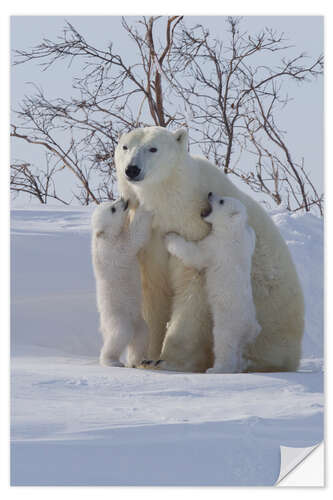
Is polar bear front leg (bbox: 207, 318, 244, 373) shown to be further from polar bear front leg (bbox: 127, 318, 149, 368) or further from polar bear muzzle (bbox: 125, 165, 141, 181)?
polar bear muzzle (bbox: 125, 165, 141, 181)

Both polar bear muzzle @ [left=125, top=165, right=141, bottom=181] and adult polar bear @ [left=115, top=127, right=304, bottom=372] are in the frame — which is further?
adult polar bear @ [left=115, top=127, right=304, bottom=372]

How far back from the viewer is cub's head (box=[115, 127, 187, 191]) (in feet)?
13.4

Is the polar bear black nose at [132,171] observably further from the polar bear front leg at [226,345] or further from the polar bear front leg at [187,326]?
the polar bear front leg at [226,345]

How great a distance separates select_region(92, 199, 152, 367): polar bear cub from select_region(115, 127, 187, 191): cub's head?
0.22m

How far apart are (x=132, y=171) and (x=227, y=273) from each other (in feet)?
2.38

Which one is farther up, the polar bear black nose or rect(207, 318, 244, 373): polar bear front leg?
the polar bear black nose

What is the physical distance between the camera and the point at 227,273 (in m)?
4.13

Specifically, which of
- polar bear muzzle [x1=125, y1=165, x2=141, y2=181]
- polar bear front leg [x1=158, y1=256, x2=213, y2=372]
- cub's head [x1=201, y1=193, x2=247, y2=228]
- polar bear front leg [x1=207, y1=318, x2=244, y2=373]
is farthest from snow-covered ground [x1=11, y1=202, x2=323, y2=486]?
polar bear muzzle [x1=125, y1=165, x2=141, y2=181]

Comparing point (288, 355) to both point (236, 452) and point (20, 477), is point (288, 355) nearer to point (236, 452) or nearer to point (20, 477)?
point (236, 452)

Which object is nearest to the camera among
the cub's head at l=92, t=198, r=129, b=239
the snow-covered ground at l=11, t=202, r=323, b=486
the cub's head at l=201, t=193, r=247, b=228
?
the snow-covered ground at l=11, t=202, r=323, b=486

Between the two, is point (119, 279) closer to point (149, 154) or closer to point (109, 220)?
point (109, 220)

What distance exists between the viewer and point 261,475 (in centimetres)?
298
